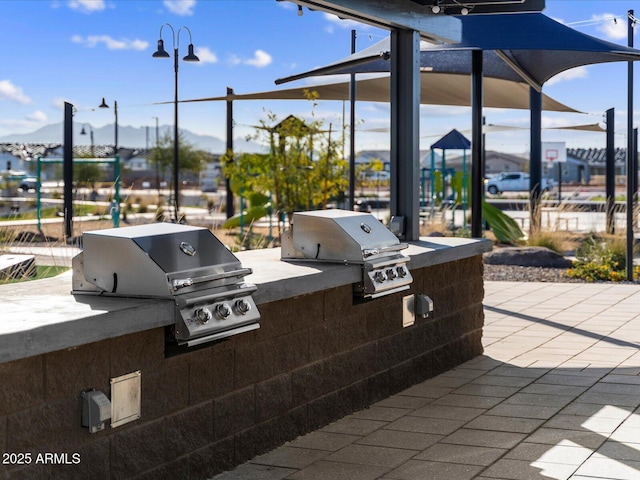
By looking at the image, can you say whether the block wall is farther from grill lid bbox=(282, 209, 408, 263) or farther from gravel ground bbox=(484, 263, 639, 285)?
gravel ground bbox=(484, 263, 639, 285)

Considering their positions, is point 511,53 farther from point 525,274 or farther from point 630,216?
point 525,274

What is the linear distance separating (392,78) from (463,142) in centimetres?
1545

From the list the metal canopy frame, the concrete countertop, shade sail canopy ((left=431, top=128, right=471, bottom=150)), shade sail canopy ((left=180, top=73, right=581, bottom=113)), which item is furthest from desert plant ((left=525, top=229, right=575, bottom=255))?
the concrete countertop

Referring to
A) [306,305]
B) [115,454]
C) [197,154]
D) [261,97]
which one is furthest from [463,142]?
[197,154]

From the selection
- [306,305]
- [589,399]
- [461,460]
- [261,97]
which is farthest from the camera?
[261,97]

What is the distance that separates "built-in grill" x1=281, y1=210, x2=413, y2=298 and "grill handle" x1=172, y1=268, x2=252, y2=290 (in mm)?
1167

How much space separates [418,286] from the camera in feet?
19.2

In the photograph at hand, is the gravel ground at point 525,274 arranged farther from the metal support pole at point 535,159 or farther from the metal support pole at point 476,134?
the metal support pole at point 476,134

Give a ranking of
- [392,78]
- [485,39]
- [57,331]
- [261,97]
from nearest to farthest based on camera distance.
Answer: [57,331]
[392,78]
[485,39]
[261,97]

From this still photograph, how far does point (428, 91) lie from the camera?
12.7 m

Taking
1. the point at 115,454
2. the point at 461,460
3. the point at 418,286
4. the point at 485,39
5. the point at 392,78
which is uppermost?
the point at 485,39

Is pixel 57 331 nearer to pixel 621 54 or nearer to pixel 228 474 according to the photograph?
pixel 228 474

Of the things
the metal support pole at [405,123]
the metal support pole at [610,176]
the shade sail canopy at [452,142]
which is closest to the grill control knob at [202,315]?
the metal support pole at [405,123]

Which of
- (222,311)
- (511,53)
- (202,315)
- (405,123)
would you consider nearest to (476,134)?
(511,53)
